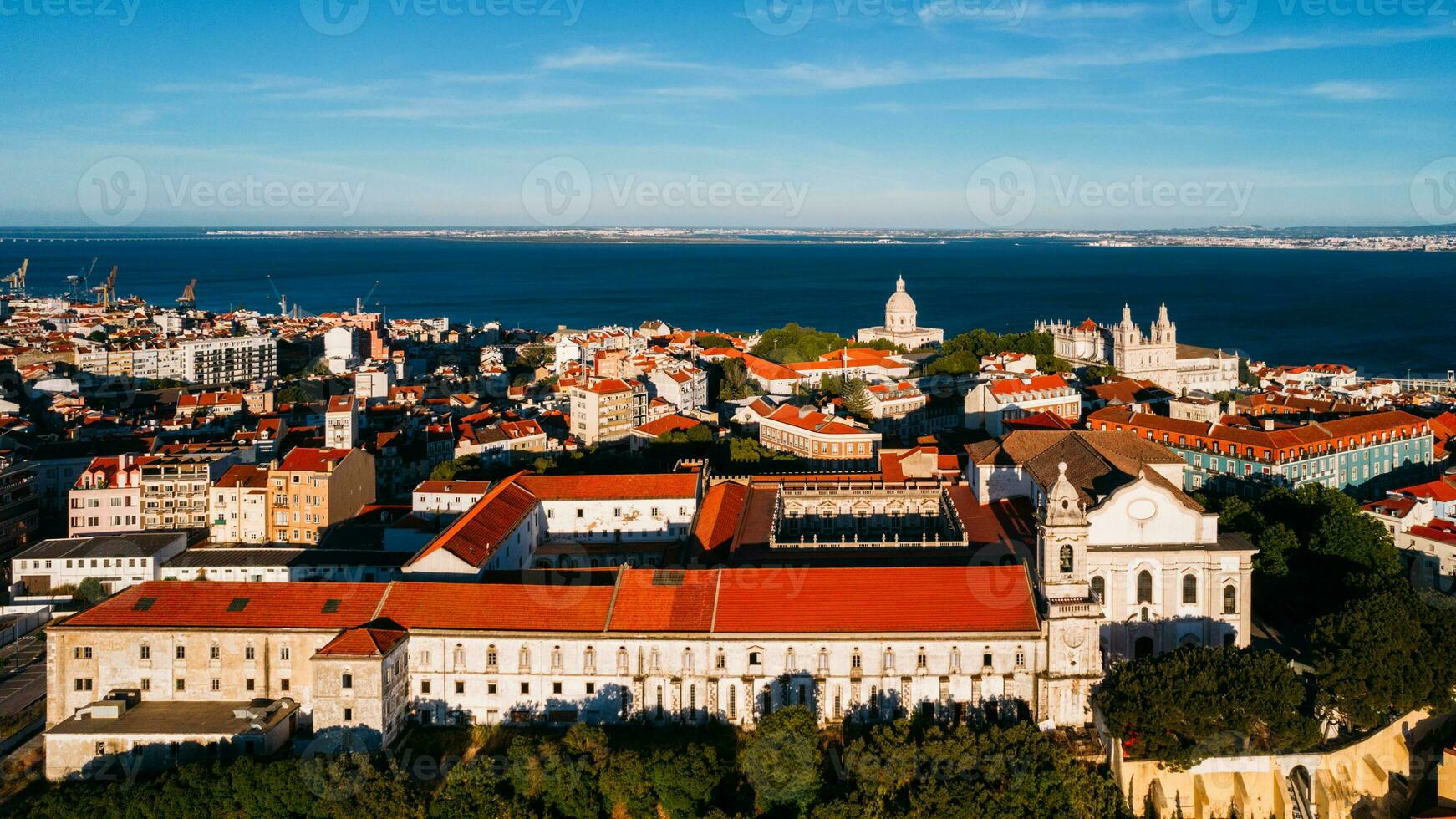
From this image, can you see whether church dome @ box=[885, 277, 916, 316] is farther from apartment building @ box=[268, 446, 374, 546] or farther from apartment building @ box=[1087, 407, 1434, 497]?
apartment building @ box=[268, 446, 374, 546]

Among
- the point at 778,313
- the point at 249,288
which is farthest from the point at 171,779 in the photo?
the point at 249,288

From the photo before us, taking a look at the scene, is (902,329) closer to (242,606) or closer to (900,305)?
(900,305)

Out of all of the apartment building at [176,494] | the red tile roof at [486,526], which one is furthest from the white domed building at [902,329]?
the red tile roof at [486,526]

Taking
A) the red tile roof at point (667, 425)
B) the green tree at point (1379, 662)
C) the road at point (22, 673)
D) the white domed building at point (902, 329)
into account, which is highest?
the white domed building at point (902, 329)

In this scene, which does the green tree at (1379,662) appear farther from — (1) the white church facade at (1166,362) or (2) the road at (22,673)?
(1) the white church facade at (1166,362)

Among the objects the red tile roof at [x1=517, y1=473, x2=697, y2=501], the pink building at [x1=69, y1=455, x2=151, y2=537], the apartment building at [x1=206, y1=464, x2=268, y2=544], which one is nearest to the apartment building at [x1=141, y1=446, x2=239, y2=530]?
the pink building at [x1=69, y1=455, x2=151, y2=537]

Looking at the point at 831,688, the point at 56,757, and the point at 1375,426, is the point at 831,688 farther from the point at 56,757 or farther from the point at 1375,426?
the point at 1375,426

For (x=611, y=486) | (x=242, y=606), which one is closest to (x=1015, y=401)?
(x=611, y=486)
